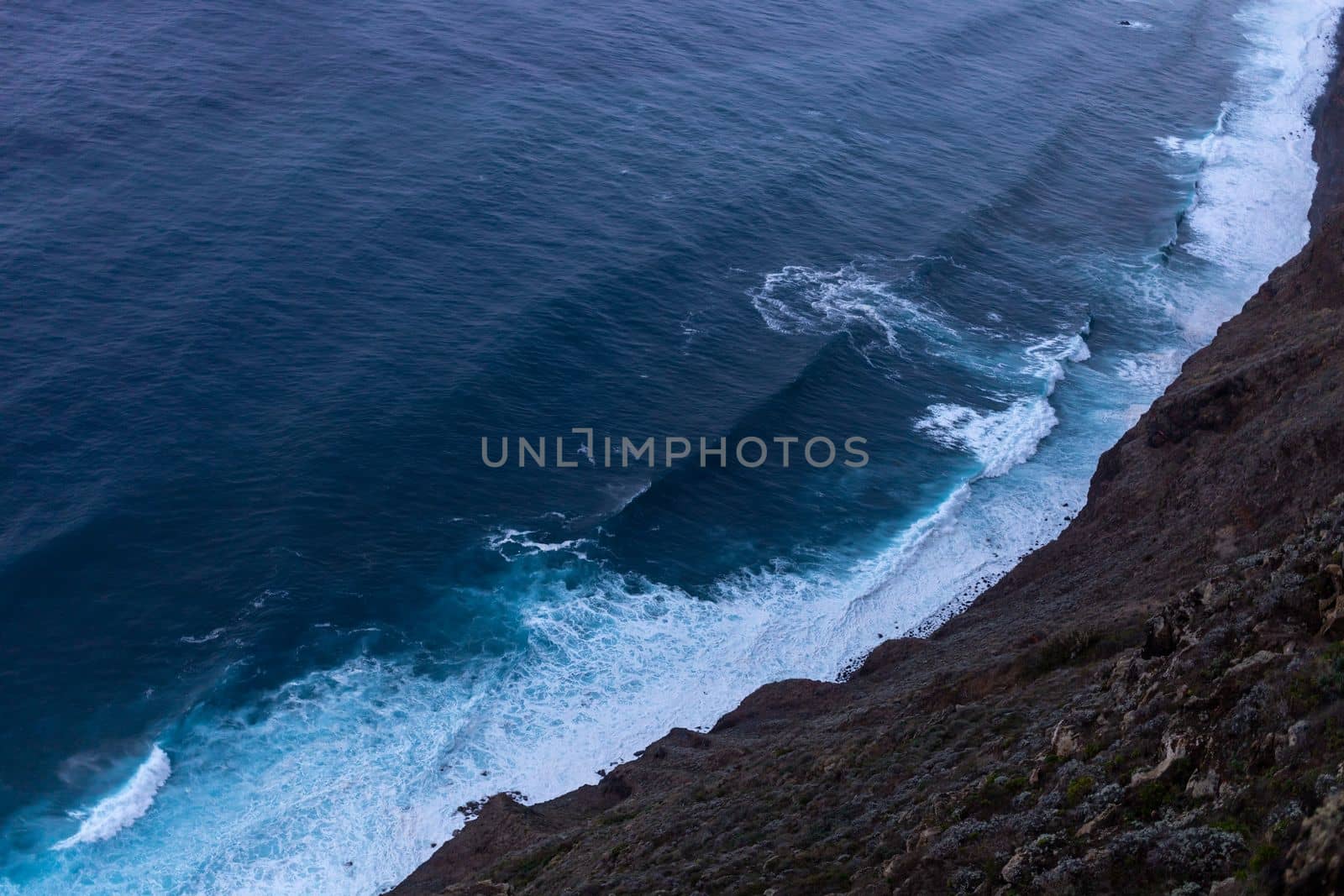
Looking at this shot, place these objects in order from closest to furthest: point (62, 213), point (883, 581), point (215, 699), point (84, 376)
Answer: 1. point (215, 699)
2. point (883, 581)
3. point (84, 376)
4. point (62, 213)

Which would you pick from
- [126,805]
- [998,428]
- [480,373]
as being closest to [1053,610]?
[998,428]

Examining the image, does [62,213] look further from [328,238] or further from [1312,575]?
[1312,575]

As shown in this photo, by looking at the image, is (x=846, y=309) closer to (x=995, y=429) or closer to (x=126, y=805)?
(x=995, y=429)

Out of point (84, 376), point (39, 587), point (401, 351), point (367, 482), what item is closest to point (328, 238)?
point (401, 351)

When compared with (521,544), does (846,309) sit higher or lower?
higher

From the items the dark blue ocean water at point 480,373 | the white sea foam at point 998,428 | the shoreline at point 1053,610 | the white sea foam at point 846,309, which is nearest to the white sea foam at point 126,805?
the dark blue ocean water at point 480,373

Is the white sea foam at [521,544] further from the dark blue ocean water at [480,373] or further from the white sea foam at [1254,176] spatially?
the white sea foam at [1254,176]
